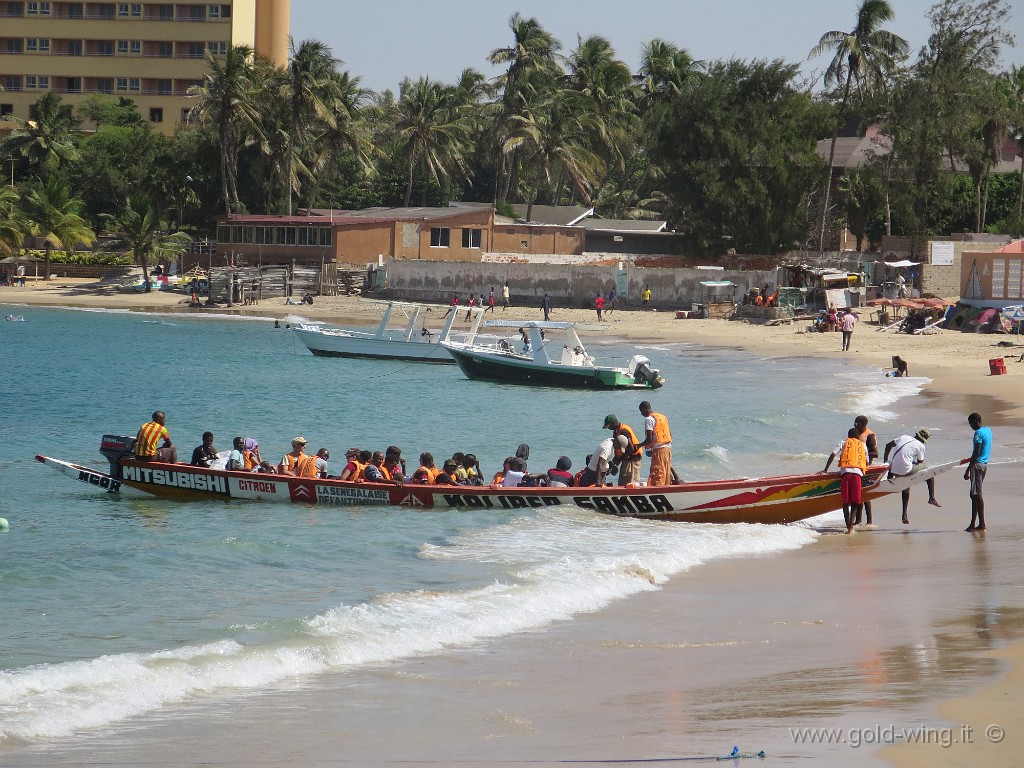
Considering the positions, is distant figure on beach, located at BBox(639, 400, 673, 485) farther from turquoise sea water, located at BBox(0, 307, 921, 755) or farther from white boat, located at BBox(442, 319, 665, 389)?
white boat, located at BBox(442, 319, 665, 389)

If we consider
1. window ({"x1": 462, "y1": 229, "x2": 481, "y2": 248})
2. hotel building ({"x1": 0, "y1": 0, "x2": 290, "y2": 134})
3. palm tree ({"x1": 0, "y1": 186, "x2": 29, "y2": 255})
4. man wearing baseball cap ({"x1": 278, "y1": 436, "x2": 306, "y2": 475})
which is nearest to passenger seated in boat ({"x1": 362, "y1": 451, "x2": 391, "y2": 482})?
man wearing baseball cap ({"x1": 278, "y1": 436, "x2": 306, "y2": 475})

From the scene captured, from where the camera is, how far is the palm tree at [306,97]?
230 ft

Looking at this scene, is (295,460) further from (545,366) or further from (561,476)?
(545,366)

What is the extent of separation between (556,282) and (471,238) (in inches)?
369

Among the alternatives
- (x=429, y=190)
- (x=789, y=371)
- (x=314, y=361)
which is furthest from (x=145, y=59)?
(x=789, y=371)

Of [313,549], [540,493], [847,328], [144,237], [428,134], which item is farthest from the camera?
[428,134]

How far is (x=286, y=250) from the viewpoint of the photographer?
6806 centimetres

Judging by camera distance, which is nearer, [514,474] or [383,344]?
[514,474]

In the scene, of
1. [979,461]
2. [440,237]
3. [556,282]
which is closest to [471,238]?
[440,237]

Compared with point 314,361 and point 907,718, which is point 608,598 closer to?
point 907,718

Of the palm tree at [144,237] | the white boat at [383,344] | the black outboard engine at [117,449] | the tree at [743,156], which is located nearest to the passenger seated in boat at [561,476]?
the black outboard engine at [117,449]

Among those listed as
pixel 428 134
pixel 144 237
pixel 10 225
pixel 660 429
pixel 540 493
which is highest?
pixel 428 134

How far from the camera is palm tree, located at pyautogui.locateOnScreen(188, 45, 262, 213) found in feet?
228

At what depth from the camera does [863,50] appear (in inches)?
2655
